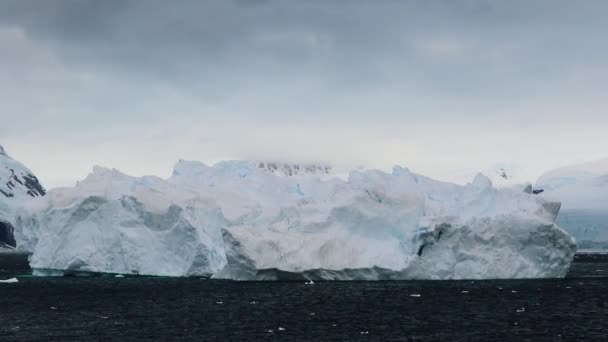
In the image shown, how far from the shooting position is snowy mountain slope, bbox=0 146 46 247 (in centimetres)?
16625

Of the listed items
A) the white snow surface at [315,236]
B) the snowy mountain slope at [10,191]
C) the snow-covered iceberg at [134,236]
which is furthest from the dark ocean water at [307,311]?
the snowy mountain slope at [10,191]

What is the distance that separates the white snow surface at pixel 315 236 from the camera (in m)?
52.2

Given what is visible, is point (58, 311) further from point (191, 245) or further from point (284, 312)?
point (191, 245)

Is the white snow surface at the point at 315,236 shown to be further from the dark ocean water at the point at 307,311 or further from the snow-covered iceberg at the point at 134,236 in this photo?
the dark ocean water at the point at 307,311

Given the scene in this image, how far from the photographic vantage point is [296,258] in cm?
5259

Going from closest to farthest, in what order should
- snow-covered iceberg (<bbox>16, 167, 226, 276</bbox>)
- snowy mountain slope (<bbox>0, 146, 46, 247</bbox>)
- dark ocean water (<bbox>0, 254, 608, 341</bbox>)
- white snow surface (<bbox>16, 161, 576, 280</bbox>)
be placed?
dark ocean water (<bbox>0, 254, 608, 341</bbox>) < white snow surface (<bbox>16, 161, 576, 280</bbox>) < snow-covered iceberg (<bbox>16, 167, 226, 276</bbox>) < snowy mountain slope (<bbox>0, 146, 46, 247</bbox>)

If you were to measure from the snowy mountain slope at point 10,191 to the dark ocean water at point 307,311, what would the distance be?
371 feet

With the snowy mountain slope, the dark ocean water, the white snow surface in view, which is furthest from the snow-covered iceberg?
the snowy mountain slope

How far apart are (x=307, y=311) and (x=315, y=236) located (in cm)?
1385

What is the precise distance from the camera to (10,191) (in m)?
177

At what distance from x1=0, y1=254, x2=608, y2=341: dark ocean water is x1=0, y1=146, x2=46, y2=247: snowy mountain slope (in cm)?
11312

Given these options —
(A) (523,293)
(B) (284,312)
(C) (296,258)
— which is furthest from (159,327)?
(A) (523,293)

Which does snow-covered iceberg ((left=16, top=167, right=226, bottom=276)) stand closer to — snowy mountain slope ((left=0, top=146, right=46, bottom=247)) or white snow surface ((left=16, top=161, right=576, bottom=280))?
white snow surface ((left=16, top=161, right=576, bottom=280))

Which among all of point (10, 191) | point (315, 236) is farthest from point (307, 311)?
point (10, 191)
